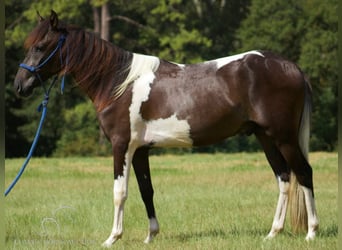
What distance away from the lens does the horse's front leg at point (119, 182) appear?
21.6 ft

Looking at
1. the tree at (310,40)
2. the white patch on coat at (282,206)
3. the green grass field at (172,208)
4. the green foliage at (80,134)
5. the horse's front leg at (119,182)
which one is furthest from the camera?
the tree at (310,40)

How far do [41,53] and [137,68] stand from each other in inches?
37.4

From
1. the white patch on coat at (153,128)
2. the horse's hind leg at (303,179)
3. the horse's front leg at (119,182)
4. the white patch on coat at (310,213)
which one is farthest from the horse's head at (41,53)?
the white patch on coat at (310,213)

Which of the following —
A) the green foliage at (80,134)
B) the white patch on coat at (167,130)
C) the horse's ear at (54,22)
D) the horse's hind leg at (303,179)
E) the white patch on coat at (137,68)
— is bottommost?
the green foliage at (80,134)

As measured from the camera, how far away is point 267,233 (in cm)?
727

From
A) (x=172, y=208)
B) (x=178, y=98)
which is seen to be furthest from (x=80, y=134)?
(x=178, y=98)

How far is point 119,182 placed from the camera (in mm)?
6621

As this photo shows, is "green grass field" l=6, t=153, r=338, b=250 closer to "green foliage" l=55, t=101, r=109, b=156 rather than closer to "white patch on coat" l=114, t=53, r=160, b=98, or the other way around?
Result: "white patch on coat" l=114, t=53, r=160, b=98

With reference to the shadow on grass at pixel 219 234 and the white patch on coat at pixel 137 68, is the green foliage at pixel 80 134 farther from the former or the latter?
the white patch on coat at pixel 137 68

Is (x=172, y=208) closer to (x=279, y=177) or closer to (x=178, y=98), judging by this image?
(x=279, y=177)

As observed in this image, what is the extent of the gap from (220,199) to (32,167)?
7620 millimetres

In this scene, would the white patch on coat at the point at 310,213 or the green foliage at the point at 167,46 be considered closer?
the white patch on coat at the point at 310,213

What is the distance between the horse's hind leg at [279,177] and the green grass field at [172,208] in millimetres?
149

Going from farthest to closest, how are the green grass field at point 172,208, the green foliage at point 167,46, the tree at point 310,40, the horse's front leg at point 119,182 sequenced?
the tree at point 310,40, the green foliage at point 167,46, the green grass field at point 172,208, the horse's front leg at point 119,182
